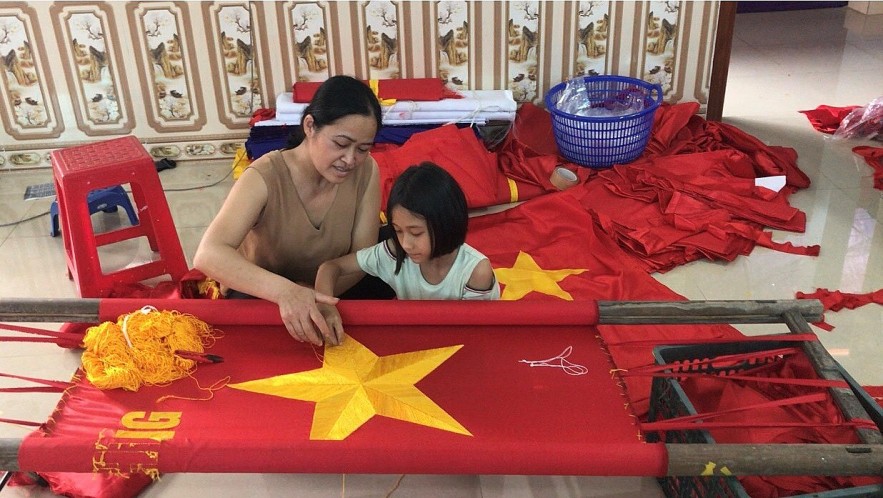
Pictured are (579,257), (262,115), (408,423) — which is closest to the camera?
(408,423)

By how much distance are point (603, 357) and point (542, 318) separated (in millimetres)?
173

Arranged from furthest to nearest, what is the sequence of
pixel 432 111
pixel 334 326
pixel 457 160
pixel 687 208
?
pixel 432 111 → pixel 457 160 → pixel 687 208 → pixel 334 326

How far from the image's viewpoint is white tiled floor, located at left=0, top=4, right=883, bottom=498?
2.02m

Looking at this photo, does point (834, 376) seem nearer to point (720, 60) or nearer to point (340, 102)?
point (340, 102)

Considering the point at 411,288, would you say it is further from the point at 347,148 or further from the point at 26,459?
the point at 26,459

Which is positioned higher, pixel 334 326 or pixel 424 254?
pixel 424 254

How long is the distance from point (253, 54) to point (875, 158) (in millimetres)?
2957

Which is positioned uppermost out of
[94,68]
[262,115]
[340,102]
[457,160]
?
[340,102]

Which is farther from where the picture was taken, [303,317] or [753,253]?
[753,253]

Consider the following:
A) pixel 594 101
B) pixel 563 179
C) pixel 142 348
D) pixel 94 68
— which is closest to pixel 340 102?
pixel 142 348

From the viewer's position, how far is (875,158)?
368 centimetres

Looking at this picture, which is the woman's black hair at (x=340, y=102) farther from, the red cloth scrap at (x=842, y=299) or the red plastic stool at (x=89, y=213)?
the red cloth scrap at (x=842, y=299)

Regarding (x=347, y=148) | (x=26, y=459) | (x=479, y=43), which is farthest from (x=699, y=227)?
(x=26, y=459)

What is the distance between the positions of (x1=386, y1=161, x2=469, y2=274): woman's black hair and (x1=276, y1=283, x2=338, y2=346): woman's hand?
0.28 m
